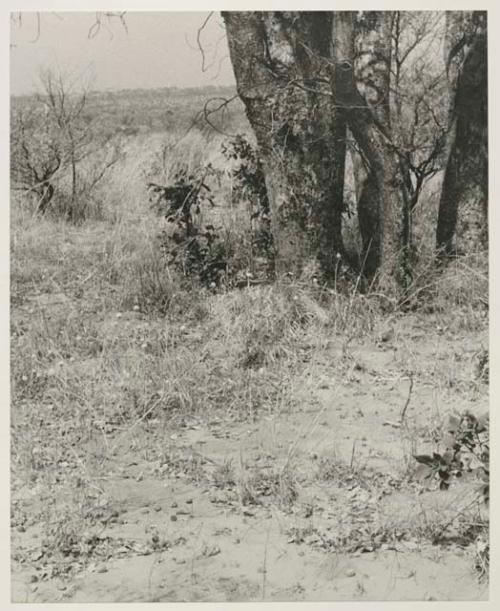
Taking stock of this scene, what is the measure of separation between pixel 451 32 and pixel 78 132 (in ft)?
5.52

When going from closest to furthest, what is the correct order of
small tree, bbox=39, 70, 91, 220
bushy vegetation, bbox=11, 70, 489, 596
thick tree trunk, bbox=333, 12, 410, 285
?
bushy vegetation, bbox=11, 70, 489, 596 < small tree, bbox=39, 70, 91, 220 < thick tree trunk, bbox=333, 12, 410, 285

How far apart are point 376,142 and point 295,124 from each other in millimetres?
373

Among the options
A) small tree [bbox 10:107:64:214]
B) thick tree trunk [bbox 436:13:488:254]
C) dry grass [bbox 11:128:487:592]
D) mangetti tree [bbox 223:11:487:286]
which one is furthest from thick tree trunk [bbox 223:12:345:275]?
small tree [bbox 10:107:64:214]

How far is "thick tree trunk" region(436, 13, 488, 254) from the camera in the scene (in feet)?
15.0

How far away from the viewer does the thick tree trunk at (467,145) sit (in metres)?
4.57

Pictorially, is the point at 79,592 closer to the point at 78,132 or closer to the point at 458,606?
the point at 458,606

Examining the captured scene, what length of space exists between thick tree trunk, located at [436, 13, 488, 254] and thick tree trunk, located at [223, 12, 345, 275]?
49 cm

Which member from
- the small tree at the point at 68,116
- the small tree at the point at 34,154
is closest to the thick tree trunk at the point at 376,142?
the small tree at the point at 68,116

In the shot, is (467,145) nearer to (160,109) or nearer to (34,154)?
(160,109)

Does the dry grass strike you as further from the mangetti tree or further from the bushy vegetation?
the mangetti tree

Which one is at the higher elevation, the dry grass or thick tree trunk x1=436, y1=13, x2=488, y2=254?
thick tree trunk x1=436, y1=13, x2=488, y2=254

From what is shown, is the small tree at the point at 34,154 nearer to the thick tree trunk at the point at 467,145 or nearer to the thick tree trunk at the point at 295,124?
the thick tree trunk at the point at 295,124

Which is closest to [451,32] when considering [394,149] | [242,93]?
[394,149]

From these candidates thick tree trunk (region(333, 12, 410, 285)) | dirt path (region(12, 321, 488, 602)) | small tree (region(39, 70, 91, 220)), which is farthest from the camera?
thick tree trunk (region(333, 12, 410, 285))
